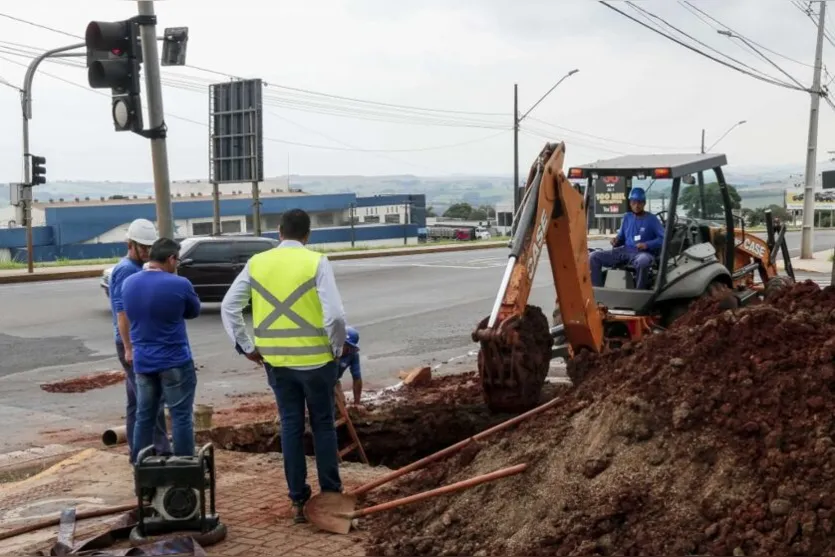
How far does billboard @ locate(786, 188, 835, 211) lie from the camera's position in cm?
8825

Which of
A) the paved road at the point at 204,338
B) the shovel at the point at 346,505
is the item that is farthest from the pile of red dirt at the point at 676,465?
the paved road at the point at 204,338

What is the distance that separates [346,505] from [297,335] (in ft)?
3.63

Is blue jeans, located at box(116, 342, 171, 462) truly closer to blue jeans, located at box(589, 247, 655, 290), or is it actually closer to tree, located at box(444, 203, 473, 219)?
blue jeans, located at box(589, 247, 655, 290)

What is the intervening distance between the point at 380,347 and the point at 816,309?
28.2 ft

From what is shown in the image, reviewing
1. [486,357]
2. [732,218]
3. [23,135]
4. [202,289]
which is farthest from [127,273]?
[23,135]

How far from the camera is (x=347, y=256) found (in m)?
37.7

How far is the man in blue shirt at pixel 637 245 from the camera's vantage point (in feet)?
34.4

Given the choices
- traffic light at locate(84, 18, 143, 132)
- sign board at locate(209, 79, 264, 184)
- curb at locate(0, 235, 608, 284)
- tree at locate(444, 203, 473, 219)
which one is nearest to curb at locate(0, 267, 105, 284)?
curb at locate(0, 235, 608, 284)

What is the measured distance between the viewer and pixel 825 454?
5047mm

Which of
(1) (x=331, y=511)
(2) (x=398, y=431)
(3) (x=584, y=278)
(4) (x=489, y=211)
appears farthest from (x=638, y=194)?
(4) (x=489, y=211)

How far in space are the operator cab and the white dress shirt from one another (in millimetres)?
4980

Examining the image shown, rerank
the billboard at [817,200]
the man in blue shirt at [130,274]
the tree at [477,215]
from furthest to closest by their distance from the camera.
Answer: the tree at [477,215]
the billboard at [817,200]
the man in blue shirt at [130,274]

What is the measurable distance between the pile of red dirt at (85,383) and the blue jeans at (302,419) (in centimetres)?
665

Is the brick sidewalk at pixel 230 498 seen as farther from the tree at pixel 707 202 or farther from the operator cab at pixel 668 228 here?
the tree at pixel 707 202
